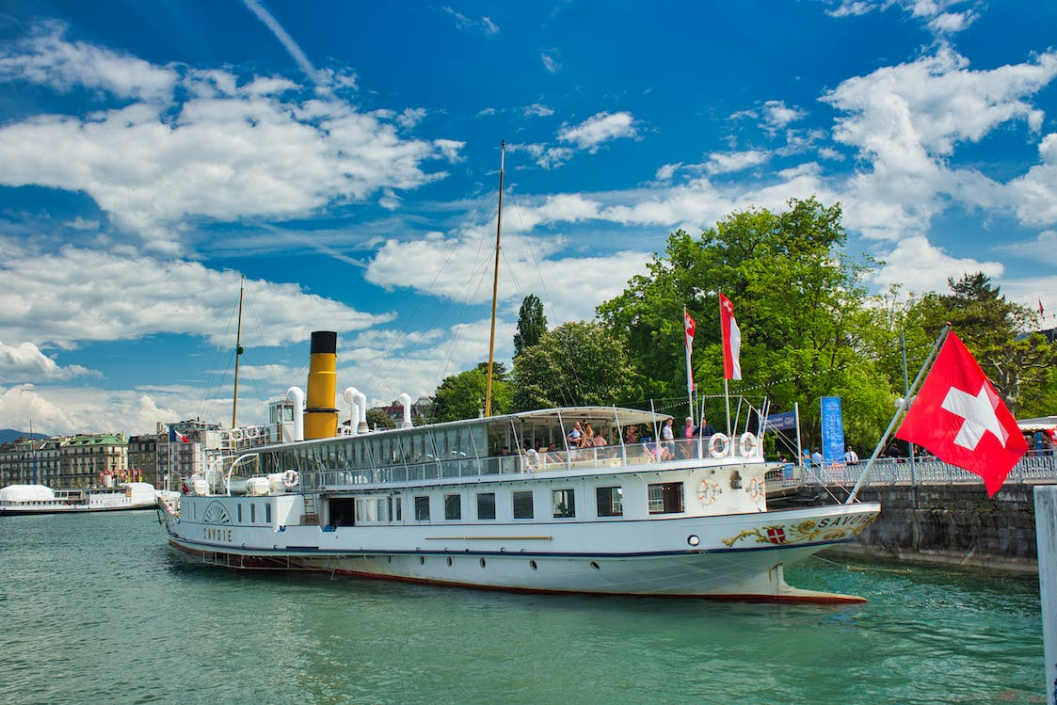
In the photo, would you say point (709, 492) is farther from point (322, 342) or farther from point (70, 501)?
point (70, 501)

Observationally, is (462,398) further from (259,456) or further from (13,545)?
(259,456)

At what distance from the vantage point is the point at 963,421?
13.6 m

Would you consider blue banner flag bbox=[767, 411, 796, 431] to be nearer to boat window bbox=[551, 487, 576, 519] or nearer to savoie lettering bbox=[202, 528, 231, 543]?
boat window bbox=[551, 487, 576, 519]

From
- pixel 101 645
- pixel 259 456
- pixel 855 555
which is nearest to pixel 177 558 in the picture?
pixel 259 456

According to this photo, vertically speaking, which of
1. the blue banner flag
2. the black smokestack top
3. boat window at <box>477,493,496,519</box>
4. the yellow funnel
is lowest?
boat window at <box>477,493,496,519</box>

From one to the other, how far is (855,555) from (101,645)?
24.2 metres

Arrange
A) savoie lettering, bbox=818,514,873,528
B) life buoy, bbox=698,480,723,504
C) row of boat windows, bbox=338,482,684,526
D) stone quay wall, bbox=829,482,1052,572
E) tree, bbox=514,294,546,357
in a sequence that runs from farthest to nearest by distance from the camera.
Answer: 1. tree, bbox=514,294,546,357
2. stone quay wall, bbox=829,482,1052,572
3. row of boat windows, bbox=338,482,684,526
4. life buoy, bbox=698,480,723,504
5. savoie lettering, bbox=818,514,873,528

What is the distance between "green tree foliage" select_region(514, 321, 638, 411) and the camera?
47656 millimetres

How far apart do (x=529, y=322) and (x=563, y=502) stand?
52.3 metres

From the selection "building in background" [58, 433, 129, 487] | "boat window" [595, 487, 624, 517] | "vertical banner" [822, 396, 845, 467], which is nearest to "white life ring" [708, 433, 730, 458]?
"boat window" [595, 487, 624, 517]

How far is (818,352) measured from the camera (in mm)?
36875

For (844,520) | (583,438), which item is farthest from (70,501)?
(844,520)

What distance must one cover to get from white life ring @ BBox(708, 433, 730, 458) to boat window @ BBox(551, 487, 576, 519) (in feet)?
13.3

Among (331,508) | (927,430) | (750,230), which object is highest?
(750,230)
